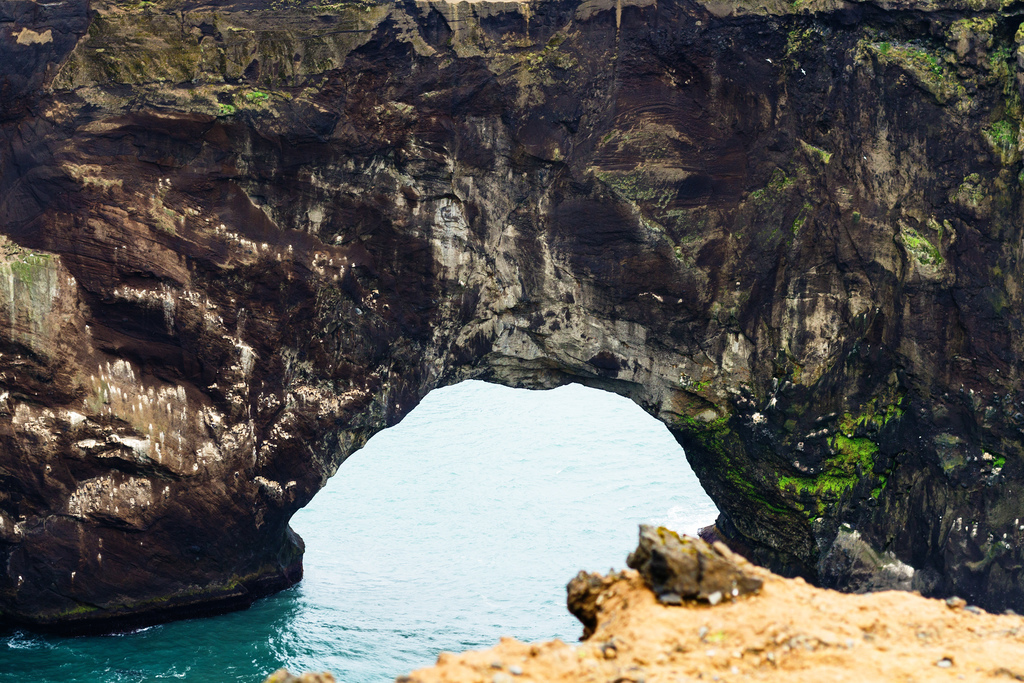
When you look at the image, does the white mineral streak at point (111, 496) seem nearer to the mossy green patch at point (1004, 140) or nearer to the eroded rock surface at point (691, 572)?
the eroded rock surface at point (691, 572)

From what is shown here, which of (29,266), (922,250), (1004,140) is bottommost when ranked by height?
(29,266)

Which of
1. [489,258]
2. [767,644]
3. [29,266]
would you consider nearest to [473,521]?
[489,258]

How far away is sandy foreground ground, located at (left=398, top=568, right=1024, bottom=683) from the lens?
941cm

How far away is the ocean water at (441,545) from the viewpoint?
22.6 metres

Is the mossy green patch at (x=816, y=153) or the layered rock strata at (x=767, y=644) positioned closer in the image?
the layered rock strata at (x=767, y=644)

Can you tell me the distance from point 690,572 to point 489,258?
48.9 feet

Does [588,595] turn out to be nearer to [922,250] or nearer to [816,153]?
[816,153]

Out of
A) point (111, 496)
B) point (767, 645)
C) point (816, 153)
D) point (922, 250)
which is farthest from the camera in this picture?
point (111, 496)

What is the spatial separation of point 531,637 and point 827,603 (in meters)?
13.5

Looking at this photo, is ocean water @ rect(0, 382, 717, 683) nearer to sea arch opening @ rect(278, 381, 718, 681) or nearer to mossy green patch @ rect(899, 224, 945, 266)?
sea arch opening @ rect(278, 381, 718, 681)

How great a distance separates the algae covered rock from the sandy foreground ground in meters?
0.11

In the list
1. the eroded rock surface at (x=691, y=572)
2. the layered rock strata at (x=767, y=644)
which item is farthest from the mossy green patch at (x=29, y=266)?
the eroded rock surface at (x=691, y=572)

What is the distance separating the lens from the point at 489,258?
80.1 ft

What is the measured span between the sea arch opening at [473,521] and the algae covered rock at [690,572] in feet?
41.7
